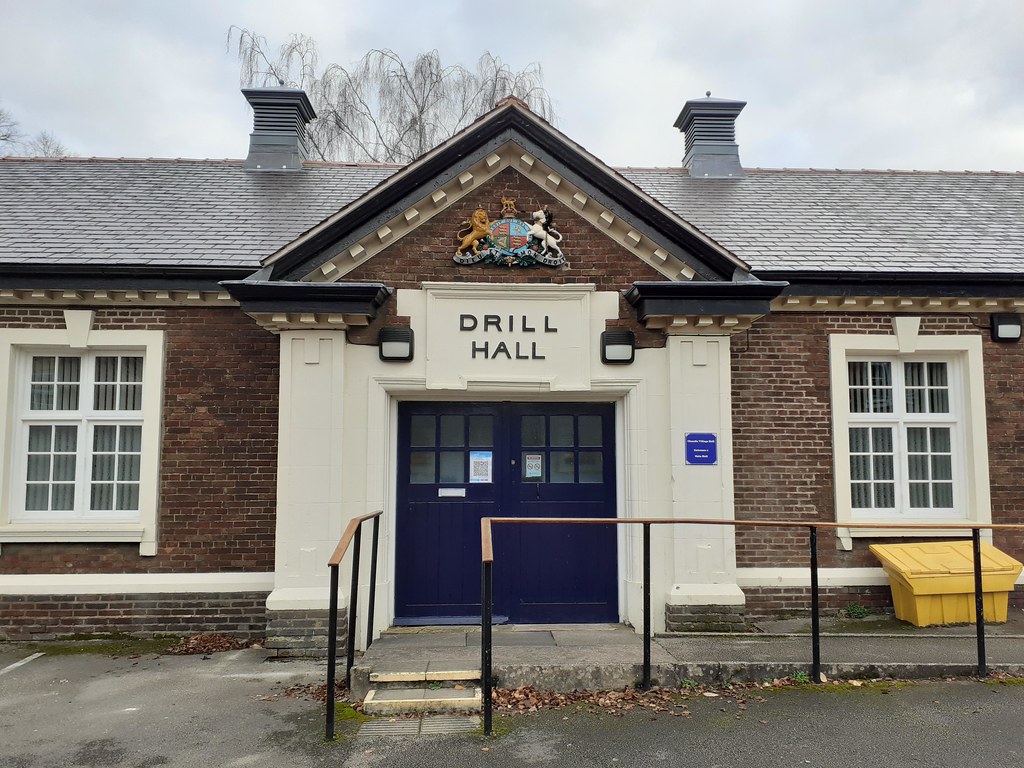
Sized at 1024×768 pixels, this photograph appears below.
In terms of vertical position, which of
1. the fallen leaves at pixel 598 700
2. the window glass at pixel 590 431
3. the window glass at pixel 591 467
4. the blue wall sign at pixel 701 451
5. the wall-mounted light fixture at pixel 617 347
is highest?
the wall-mounted light fixture at pixel 617 347

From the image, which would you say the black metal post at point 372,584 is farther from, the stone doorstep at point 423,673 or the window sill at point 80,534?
the window sill at point 80,534

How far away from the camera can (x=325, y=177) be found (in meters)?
10.1

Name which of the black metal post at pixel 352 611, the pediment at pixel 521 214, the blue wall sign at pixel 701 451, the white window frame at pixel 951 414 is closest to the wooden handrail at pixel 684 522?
the white window frame at pixel 951 414

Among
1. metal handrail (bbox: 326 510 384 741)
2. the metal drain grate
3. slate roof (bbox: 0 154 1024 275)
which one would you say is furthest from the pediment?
the metal drain grate

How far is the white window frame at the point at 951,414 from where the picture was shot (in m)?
7.04

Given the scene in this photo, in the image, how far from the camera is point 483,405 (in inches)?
271

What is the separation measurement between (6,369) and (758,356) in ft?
24.0

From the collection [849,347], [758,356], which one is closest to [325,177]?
[758,356]

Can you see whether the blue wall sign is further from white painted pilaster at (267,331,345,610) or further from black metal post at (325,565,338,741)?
black metal post at (325,565,338,741)

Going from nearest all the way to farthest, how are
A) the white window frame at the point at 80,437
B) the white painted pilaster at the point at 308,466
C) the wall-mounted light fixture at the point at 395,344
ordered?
1. the white painted pilaster at the point at 308,466
2. the wall-mounted light fixture at the point at 395,344
3. the white window frame at the point at 80,437

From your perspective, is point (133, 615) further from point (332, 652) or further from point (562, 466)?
point (562, 466)

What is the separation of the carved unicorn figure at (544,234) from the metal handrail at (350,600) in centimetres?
288

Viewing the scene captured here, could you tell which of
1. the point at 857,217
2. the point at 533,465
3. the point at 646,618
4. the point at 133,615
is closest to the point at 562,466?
the point at 533,465

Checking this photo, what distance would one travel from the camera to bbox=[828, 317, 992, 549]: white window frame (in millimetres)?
7039
